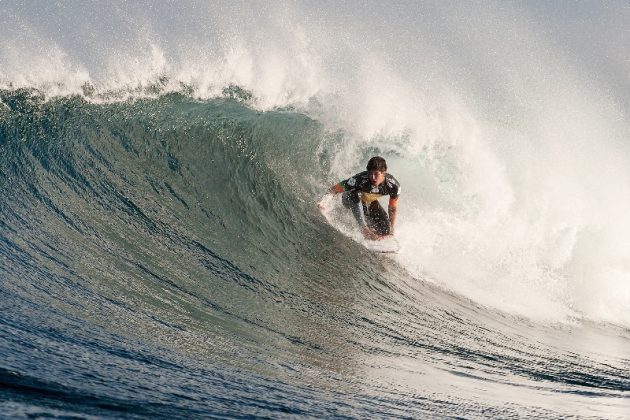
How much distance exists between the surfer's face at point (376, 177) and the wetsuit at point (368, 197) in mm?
115

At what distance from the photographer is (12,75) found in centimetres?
1075

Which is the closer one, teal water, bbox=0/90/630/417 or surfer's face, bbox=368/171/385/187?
teal water, bbox=0/90/630/417

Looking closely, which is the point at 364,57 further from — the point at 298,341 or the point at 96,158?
the point at 298,341

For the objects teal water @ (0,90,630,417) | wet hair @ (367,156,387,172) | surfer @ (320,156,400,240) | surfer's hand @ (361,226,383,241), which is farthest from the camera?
surfer's hand @ (361,226,383,241)

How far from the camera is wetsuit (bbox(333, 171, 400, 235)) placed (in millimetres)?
9008

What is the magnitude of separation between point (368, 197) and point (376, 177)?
54 cm

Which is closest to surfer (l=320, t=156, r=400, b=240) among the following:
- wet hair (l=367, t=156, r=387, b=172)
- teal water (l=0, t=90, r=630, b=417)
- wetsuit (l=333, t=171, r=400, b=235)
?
wetsuit (l=333, t=171, r=400, b=235)

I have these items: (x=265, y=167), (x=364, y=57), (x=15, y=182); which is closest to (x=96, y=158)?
(x=15, y=182)

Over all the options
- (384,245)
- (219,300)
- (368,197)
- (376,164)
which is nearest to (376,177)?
(376,164)

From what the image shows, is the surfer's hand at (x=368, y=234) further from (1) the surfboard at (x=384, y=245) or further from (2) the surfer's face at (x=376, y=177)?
(2) the surfer's face at (x=376, y=177)

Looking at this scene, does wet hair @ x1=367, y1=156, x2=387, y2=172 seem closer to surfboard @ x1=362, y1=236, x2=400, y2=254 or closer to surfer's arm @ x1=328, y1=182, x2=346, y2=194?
surfer's arm @ x1=328, y1=182, x2=346, y2=194

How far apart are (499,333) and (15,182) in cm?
536

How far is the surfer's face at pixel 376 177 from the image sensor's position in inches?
339

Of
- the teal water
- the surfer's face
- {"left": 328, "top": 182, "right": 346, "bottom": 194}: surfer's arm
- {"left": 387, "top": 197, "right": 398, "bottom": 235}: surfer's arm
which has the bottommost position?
the teal water
